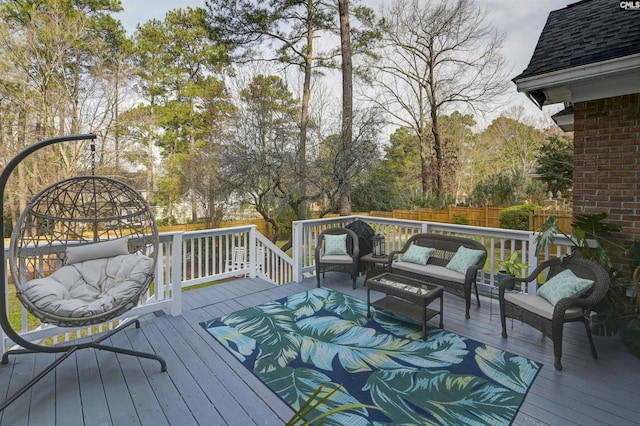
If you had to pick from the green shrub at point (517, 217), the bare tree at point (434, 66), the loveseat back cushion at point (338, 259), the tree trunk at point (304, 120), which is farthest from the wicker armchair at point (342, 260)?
the bare tree at point (434, 66)

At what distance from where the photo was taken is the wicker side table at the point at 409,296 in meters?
3.17

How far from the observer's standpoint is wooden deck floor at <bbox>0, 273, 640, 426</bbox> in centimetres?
210

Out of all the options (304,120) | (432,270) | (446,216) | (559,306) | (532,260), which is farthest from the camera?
(446,216)

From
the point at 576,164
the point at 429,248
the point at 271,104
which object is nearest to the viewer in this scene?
the point at 576,164

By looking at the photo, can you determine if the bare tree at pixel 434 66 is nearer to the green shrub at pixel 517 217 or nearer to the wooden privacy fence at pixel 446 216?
the wooden privacy fence at pixel 446 216

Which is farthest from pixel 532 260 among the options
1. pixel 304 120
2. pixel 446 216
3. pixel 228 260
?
pixel 446 216

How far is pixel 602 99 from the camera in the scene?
3.30 metres

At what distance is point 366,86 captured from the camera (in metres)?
12.0

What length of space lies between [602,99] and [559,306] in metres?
2.30

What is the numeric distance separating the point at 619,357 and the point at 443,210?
373 inches

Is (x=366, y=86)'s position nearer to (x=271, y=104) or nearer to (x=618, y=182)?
(x=271, y=104)

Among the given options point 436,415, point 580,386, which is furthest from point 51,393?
point 580,386

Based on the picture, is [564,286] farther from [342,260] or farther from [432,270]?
[342,260]

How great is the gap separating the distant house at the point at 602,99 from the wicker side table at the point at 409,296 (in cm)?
195
